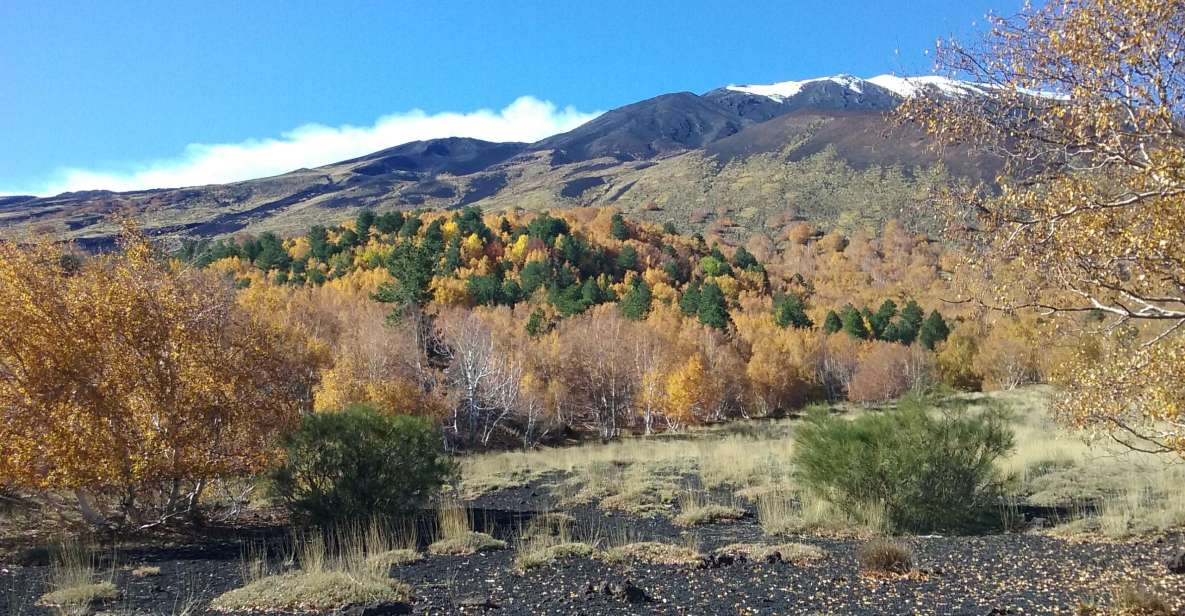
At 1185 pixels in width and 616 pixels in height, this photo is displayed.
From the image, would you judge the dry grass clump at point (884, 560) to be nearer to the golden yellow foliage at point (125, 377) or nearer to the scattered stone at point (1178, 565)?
the scattered stone at point (1178, 565)

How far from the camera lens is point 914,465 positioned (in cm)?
1103

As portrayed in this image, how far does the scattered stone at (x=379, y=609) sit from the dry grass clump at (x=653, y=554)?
299cm

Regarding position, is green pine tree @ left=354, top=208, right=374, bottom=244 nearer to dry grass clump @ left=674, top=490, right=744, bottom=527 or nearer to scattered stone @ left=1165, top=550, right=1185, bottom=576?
dry grass clump @ left=674, top=490, right=744, bottom=527

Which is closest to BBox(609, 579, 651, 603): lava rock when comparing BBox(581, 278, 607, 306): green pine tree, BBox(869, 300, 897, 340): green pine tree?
BBox(581, 278, 607, 306): green pine tree

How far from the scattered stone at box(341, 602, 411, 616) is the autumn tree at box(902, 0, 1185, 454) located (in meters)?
6.23

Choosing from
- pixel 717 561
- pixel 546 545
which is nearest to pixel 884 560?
pixel 717 561

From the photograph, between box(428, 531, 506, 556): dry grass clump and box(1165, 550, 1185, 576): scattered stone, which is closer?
box(1165, 550, 1185, 576): scattered stone

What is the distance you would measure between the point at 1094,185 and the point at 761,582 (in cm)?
496

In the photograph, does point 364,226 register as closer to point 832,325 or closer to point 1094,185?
point 832,325

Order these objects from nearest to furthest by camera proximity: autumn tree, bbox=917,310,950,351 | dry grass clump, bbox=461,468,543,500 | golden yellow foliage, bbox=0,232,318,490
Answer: golden yellow foliage, bbox=0,232,318,490, dry grass clump, bbox=461,468,543,500, autumn tree, bbox=917,310,950,351

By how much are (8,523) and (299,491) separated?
4.21 m

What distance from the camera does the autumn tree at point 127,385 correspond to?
31.8 feet

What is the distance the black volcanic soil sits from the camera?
6492 millimetres

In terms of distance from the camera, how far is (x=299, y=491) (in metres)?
11.6
